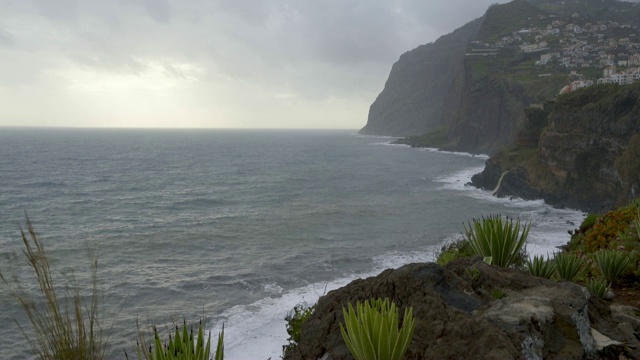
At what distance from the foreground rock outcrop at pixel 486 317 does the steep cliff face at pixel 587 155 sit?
3485cm

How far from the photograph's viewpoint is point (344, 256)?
87.4 ft

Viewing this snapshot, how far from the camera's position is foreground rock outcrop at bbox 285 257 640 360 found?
371 centimetres

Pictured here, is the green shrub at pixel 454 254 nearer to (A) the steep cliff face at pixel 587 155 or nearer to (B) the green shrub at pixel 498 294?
(B) the green shrub at pixel 498 294

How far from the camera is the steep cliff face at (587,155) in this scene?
38.7 metres

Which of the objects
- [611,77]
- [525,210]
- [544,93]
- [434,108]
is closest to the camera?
[525,210]

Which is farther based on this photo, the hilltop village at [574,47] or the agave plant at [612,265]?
the hilltop village at [574,47]

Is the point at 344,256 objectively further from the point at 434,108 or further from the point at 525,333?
the point at 434,108

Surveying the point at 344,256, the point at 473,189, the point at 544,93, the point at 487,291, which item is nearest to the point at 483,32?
the point at 544,93

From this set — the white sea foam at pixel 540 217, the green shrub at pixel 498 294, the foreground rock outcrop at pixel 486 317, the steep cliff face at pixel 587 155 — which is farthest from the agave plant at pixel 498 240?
the steep cliff face at pixel 587 155

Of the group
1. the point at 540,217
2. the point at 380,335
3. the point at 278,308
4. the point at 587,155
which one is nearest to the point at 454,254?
the point at 380,335

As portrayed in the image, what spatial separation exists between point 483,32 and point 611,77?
66853 mm

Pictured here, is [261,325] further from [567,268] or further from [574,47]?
[574,47]

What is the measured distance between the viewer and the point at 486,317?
3.92m

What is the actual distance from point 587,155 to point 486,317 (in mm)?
45756
